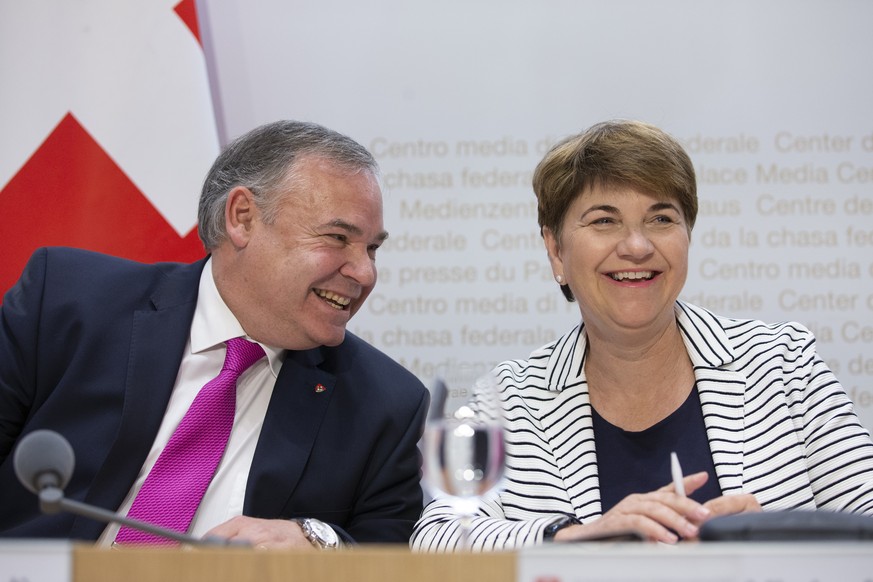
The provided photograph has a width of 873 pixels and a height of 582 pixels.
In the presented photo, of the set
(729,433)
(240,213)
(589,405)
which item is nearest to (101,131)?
(240,213)

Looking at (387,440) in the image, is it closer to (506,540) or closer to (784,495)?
(506,540)

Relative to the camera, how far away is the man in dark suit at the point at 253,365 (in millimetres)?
2166

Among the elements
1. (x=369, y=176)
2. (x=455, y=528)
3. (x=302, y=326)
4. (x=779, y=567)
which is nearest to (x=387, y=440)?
(x=302, y=326)

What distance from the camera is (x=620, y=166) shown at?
221 cm

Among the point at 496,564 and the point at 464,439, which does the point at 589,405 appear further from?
the point at 496,564

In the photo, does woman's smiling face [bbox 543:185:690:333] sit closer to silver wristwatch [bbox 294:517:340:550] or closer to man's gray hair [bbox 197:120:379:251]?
man's gray hair [bbox 197:120:379:251]

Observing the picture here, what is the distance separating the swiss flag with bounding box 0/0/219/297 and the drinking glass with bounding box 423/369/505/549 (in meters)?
1.89

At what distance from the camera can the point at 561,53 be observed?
335 cm

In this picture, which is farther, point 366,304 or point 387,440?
point 366,304

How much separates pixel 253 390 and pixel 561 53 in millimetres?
1755

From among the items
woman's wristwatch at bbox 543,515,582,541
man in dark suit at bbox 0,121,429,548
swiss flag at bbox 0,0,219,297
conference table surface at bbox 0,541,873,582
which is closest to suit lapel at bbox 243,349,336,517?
man in dark suit at bbox 0,121,429,548

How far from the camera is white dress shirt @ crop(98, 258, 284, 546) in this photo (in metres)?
2.15

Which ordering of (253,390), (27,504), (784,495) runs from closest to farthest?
(784,495), (27,504), (253,390)

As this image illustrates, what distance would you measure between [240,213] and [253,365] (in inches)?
15.3
